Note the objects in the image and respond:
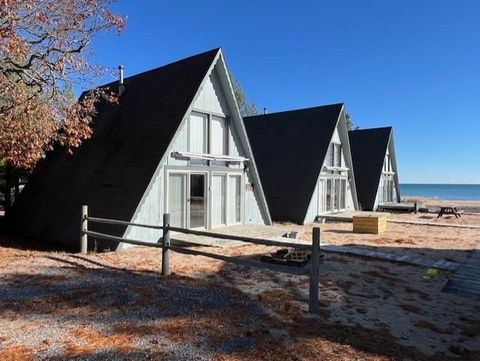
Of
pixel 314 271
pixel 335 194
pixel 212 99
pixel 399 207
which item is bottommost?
pixel 399 207

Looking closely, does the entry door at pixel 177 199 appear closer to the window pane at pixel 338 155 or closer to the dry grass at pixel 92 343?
the dry grass at pixel 92 343

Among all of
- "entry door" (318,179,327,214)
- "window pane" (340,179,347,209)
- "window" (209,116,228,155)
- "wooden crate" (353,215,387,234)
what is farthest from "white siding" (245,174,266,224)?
"window pane" (340,179,347,209)

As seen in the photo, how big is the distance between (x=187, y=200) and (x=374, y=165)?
18.9 meters

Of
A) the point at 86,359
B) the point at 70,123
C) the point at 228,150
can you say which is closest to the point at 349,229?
the point at 228,150

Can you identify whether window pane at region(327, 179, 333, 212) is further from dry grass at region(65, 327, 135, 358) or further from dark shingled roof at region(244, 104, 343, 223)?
dry grass at region(65, 327, 135, 358)

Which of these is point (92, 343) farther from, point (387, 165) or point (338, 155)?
point (387, 165)

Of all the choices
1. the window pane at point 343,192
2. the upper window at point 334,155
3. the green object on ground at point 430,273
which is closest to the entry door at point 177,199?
the green object on ground at point 430,273

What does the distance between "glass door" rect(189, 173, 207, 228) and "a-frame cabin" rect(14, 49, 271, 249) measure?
0.03m

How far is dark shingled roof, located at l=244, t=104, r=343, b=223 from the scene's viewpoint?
19422 millimetres

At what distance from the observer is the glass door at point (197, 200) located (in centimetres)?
1282

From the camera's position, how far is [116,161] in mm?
12422

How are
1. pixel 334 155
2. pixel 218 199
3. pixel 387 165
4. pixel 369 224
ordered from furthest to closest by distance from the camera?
pixel 387 165 → pixel 334 155 → pixel 369 224 → pixel 218 199

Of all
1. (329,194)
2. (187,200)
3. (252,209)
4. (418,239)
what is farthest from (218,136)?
(329,194)

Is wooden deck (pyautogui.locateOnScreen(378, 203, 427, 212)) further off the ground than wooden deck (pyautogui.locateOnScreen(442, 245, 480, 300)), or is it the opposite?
wooden deck (pyautogui.locateOnScreen(378, 203, 427, 212))
